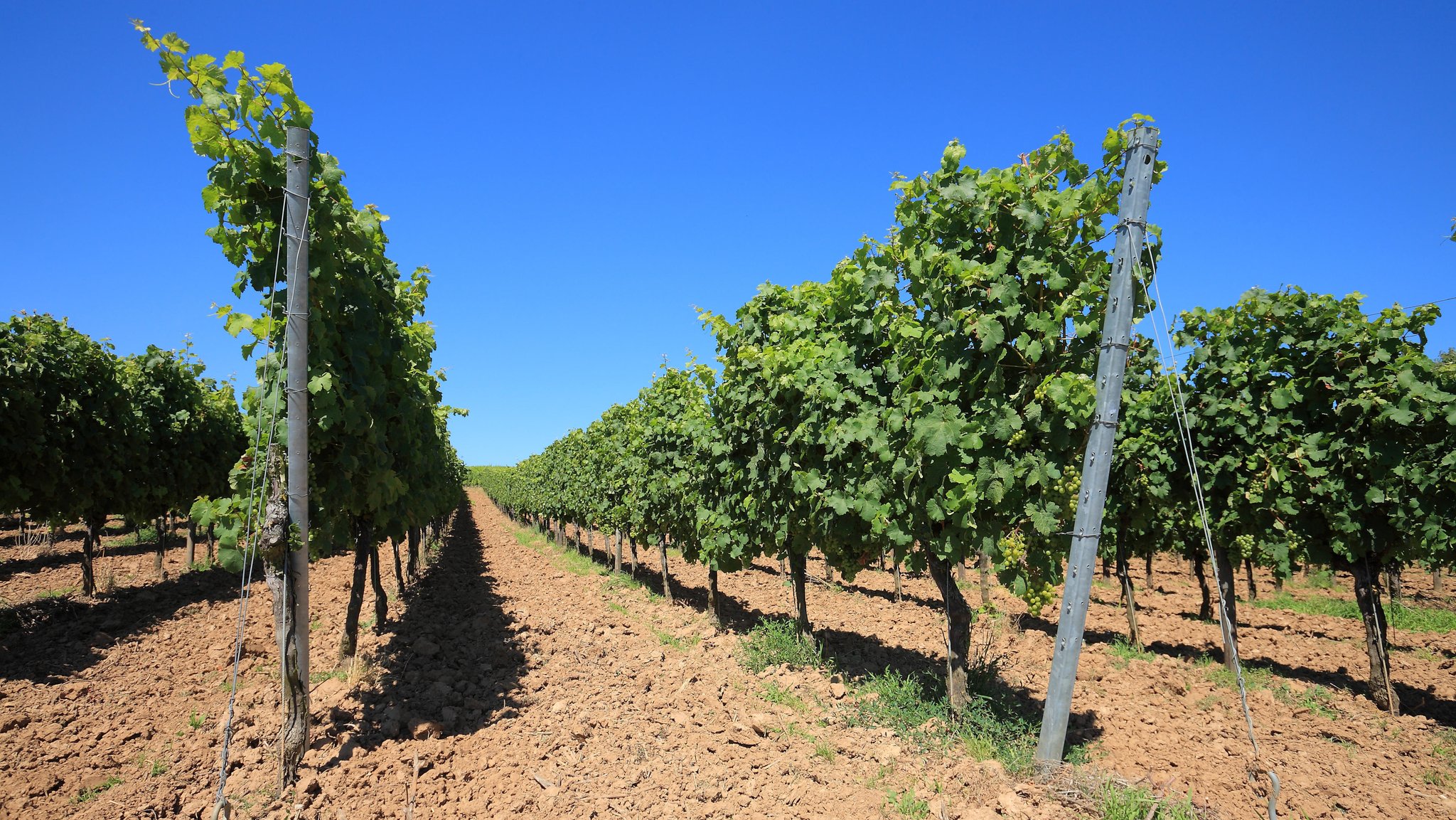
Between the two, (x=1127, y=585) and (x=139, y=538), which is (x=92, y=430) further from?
(x=1127, y=585)

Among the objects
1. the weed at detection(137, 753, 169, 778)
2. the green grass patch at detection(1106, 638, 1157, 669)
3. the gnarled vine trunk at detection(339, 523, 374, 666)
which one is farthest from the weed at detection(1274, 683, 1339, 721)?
the weed at detection(137, 753, 169, 778)

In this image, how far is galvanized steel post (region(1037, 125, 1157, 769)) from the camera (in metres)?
4.71

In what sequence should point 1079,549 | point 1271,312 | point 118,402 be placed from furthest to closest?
1. point 118,402
2. point 1271,312
3. point 1079,549

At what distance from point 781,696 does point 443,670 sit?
4166 mm

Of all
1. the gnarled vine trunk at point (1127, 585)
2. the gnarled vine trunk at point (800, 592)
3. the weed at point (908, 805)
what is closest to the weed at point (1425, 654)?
the gnarled vine trunk at point (1127, 585)

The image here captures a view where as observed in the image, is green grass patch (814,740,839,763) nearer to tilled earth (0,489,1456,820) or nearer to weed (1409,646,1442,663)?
tilled earth (0,489,1456,820)

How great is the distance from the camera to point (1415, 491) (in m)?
8.23

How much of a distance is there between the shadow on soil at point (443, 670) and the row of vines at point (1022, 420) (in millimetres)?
3598

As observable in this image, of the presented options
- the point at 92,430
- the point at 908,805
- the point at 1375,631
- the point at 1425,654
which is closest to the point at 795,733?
the point at 908,805

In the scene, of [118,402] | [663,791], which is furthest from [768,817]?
[118,402]

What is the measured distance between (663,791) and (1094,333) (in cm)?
483

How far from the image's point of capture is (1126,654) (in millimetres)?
11781

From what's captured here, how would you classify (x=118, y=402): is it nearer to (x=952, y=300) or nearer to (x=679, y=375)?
(x=679, y=375)

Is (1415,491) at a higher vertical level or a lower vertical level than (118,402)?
lower
